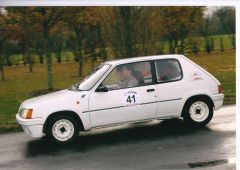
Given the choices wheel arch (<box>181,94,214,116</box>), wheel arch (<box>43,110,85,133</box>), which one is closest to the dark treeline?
wheel arch (<box>181,94,214,116</box>)

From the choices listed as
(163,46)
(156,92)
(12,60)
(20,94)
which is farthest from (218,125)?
(12,60)

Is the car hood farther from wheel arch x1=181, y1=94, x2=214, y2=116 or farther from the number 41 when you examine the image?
wheel arch x1=181, y1=94, x2=214, y2=116

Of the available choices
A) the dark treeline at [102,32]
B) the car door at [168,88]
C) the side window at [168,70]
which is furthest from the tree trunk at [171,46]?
the car door at [168,88]

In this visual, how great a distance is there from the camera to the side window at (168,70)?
6901 millimetres

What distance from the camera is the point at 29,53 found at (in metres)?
7.96

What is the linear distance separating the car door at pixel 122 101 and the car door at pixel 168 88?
0.15 m

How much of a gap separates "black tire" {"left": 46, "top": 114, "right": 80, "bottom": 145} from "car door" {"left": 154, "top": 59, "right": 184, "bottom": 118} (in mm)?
1603

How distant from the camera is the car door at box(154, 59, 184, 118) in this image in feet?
22.2

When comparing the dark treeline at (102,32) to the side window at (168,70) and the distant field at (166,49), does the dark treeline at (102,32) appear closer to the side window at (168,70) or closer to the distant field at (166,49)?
the distant field at (166,49)

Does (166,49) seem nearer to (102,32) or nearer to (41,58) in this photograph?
(102,32)

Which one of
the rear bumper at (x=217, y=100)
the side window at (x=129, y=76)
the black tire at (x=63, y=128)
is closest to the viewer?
the black tire at (x=63, y=128)

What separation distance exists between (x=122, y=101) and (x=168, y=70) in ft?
3.85

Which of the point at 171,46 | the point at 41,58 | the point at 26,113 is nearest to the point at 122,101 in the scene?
the point at 26,113

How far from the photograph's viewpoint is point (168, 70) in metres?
7.00
